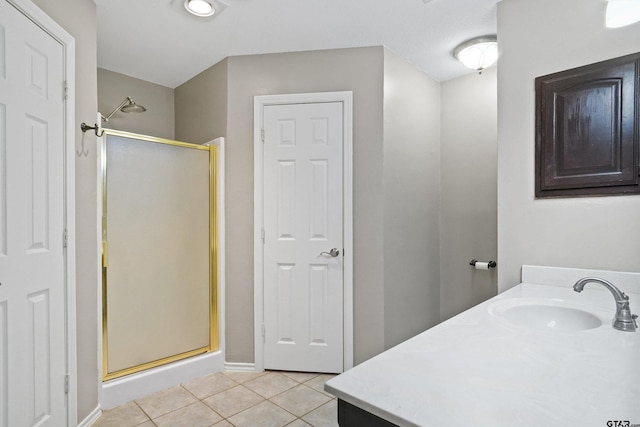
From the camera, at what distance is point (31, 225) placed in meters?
1.52

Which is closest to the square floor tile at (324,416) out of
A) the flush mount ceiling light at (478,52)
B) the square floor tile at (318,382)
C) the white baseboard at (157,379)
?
the square floor tile at (318,382)

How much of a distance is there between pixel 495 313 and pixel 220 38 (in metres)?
2.36

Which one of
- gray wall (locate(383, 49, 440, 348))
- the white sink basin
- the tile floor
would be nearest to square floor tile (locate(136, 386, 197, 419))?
the tile floor

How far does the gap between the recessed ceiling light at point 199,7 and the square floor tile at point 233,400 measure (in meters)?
2.38

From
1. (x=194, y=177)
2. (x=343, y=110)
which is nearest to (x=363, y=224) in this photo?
(x=343, y=110)

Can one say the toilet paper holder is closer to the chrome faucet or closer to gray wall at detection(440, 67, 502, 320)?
gray wall at detection(440, 67, 502, 320)

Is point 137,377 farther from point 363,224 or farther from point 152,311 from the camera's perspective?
point 363,224

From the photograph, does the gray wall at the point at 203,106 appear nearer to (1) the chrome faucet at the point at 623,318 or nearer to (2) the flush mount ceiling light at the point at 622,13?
(2) the flush mount ceiling light at the point at 622,13

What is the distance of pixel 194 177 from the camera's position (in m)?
2.62

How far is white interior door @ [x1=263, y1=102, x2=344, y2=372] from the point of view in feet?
8.48

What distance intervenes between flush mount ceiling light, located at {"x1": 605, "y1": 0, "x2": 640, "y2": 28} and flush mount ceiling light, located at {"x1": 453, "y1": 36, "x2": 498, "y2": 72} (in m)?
0.81

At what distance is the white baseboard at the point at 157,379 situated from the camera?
84.6 inches

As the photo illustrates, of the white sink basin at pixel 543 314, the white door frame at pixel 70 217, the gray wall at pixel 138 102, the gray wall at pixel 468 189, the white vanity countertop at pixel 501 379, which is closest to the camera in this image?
the white vanity countertop at pixel 501 379

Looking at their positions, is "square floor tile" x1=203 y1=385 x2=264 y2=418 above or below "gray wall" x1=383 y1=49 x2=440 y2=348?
below
